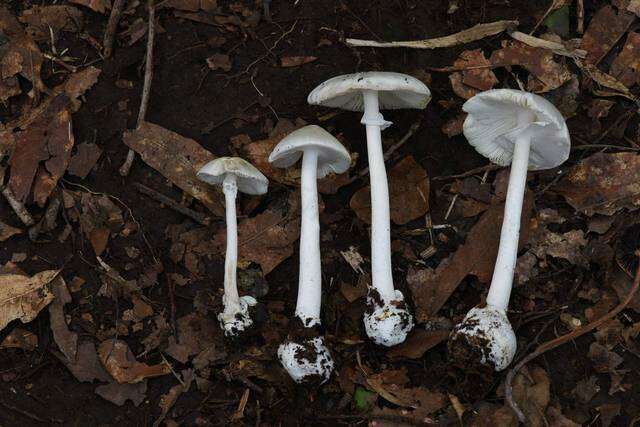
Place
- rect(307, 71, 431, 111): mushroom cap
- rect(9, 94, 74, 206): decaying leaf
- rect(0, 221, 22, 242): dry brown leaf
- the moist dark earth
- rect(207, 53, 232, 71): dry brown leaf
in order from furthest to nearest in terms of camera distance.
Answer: rect(207, 53, 232, 71): dry brown leaf < rect(9, 94, 74, 206): decaying leaf < rect(0, 221, 22, 242): dry brown leaf < the moist dark earth < rect(307, 71, 431, 111): mushroom cap

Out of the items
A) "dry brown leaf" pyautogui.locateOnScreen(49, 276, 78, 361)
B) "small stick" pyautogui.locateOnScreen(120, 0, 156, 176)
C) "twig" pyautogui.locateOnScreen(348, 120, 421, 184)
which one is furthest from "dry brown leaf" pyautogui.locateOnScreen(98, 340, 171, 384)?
"twig" pyautogui.locateOnScreen(348, 120, 421, 184)

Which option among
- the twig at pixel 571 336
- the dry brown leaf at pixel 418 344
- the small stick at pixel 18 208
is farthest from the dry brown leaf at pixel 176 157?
the twig at pixel 571 336

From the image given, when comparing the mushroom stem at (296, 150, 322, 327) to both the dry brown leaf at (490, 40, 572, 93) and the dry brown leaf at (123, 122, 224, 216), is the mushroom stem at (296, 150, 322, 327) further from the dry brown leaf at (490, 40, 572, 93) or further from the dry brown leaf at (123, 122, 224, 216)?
the dry brown leaf at (490, 40, 572, 93)

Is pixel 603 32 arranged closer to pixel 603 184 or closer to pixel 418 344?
pixel 603 184

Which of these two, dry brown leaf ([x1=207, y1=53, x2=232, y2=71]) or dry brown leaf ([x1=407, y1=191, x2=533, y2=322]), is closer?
dry brown leaf ([x1=407, y1=191, x2=533, y2=322])

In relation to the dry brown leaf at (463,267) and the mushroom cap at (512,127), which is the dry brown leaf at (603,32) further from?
the dry brown leaf at (463,267)

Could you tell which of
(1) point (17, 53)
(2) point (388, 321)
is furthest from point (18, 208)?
(2) point (388, 321)
